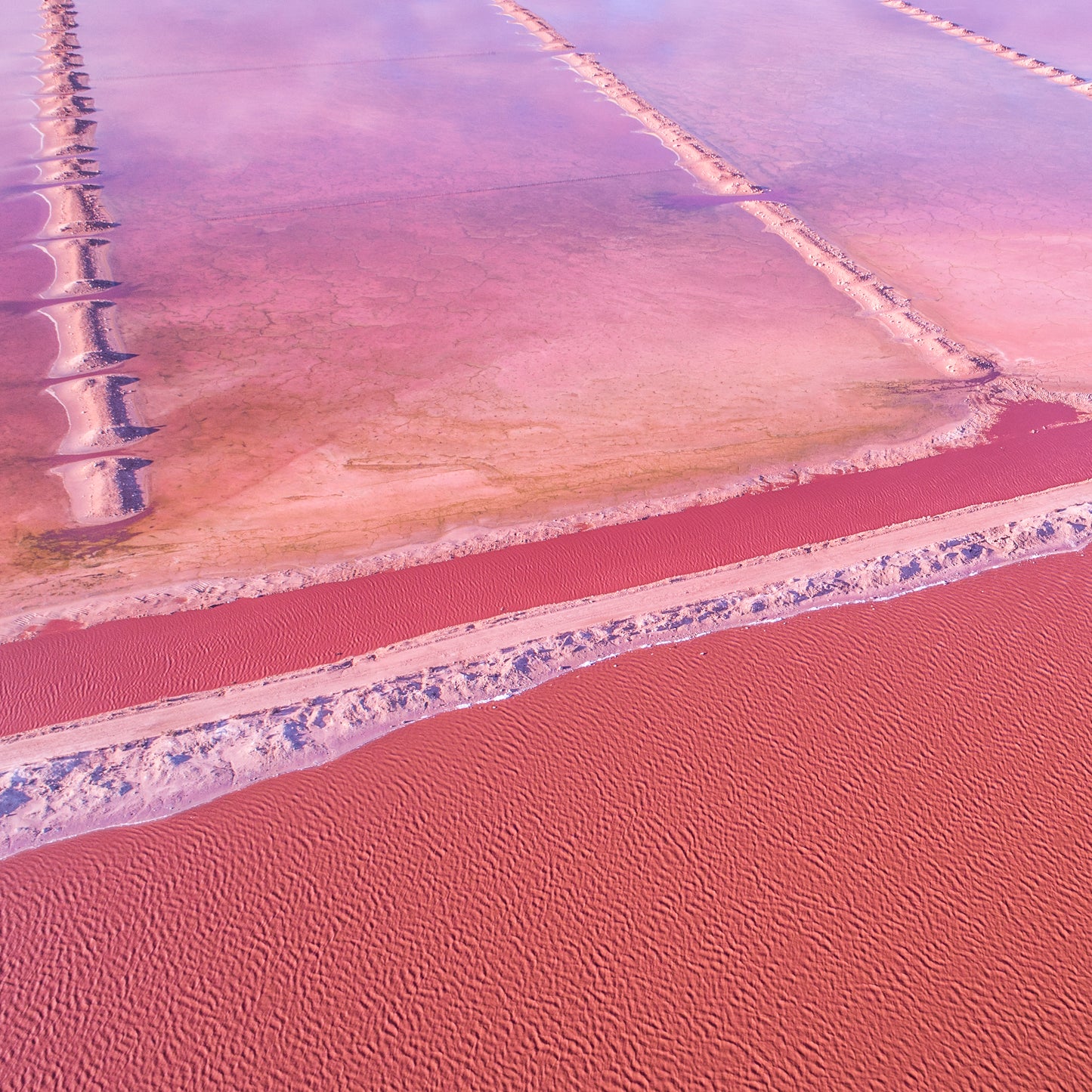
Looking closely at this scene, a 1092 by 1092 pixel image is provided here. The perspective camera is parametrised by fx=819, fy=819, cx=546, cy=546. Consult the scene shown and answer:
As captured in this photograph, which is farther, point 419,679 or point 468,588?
point 468,588

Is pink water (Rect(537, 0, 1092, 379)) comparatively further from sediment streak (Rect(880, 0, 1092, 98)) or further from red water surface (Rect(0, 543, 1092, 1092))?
red water surface (Rect(0, 543, 1092, 1092))

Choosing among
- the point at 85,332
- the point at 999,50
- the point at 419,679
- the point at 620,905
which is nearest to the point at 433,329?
the point at 85,332

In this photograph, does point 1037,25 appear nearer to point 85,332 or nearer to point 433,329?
point 433,329

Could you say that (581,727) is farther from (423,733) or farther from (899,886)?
(899,886)

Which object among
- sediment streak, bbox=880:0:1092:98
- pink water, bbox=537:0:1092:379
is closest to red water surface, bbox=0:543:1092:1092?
pink water, bbox=537:0:1092:379

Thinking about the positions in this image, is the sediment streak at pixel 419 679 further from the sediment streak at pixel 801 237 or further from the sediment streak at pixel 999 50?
the sediment streak at pixel 999 50

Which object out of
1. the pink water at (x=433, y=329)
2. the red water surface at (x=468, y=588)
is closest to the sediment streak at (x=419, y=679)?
the red water surface at (x=468, y=588)

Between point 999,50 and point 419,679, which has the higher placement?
point 999,50
